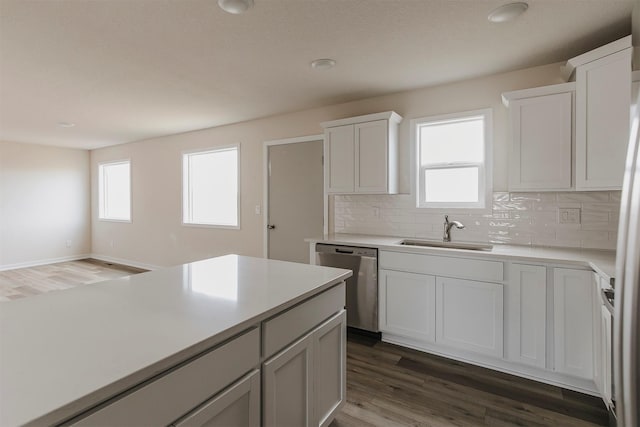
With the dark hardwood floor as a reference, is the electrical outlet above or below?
above

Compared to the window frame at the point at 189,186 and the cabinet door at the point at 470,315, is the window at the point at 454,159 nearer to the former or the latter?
the cabinet door at the point at 470,315

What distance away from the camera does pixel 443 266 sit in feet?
8.73

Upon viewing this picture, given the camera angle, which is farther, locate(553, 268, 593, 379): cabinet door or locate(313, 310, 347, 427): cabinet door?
locate(553, 268, 593, 379): cabinet door

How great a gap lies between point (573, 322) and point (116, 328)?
265cm

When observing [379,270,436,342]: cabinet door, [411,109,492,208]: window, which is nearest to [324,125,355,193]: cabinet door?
[411,109,492,208]: window

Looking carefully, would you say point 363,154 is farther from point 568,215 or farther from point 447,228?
point 568,215

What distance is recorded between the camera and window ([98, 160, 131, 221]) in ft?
21.5

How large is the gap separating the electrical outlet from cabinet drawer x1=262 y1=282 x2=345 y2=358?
2.14 metres

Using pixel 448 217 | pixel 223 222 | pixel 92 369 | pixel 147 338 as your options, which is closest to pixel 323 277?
pixel 147 338

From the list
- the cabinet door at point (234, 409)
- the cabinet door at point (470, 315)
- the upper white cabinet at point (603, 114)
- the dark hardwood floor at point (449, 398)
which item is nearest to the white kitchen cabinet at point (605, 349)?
the dark hardwood floor at point (449, 398)

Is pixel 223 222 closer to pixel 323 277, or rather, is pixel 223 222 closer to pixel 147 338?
pixel 323 277

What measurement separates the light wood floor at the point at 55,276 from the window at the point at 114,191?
1.03 metres

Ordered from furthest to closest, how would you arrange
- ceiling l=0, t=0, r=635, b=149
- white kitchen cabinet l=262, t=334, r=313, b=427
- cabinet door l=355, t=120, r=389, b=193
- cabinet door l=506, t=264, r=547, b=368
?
cabinet door l=355, t=120, r=389, b=193 → cabinet door l=506, t=264, r=547, b=368 → ceiling l=0, t=0, r=635, b=149 → white kitchen cabinet l=262, t=334, r=313, b=427

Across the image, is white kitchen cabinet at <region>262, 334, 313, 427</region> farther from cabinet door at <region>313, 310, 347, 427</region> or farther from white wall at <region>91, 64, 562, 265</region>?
white wall at <region>91, 64, 562, 265</region>
